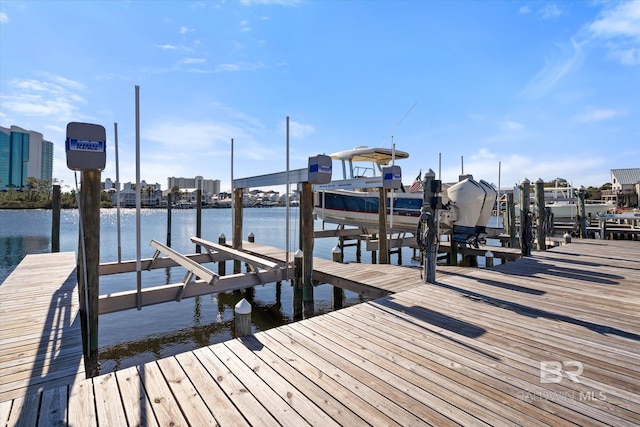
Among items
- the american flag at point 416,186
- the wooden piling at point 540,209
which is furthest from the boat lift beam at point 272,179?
the wooden piling at point 540,209

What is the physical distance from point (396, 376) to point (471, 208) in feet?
34.1

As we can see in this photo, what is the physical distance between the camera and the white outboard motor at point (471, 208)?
12.0 metres

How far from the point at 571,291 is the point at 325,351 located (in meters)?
4.99

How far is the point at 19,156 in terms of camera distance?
129625mm

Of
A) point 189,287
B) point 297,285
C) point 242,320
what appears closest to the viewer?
point 242,320

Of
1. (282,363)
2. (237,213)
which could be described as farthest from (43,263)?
(282,363)

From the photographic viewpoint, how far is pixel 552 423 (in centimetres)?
232

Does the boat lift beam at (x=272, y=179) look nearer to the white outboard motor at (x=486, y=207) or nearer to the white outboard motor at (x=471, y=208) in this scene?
the white outboard motor at (x=471, y=208)

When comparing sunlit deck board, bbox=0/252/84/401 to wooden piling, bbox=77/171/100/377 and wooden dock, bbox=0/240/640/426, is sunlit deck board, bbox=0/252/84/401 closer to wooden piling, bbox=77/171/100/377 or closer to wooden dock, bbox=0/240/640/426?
wooden piling, bbox=77/171/100/377

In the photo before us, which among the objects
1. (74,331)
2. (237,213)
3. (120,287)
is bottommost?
(120,287)

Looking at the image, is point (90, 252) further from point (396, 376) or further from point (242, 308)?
point (396, 376)

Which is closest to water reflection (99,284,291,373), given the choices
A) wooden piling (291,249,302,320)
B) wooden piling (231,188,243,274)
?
wooden piling (291,249,302,320)

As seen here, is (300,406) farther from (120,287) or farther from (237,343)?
(120,287)
